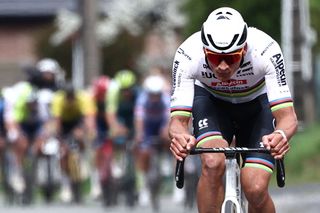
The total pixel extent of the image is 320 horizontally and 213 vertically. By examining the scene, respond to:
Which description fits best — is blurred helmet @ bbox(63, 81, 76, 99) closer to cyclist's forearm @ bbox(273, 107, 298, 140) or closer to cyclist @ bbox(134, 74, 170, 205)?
cyclist @ bbox(134, 74, 170, 205)

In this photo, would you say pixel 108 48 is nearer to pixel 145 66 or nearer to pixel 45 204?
pixel 145 66

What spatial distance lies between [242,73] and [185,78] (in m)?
0.42

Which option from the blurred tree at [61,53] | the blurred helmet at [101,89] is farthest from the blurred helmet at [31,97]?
the blurred tree at [61,53]

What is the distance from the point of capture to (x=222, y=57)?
1042 cm

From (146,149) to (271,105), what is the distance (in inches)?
387

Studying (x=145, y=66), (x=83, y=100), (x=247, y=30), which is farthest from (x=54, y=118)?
(x=145, y=66)

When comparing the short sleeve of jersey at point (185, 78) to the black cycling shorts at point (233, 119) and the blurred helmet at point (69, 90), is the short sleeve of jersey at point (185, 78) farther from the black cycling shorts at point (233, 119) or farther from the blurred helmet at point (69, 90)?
the blurred helmet at point (69, 90)

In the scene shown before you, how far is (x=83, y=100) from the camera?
72.0 feet

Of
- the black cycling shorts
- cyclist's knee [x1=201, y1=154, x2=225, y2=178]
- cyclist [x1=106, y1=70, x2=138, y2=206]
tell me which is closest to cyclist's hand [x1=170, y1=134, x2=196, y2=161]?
cyclist's knee [x1=201, y1=154, x2=225, y2=178]

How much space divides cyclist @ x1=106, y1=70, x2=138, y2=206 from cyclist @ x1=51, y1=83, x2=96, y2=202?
60cm

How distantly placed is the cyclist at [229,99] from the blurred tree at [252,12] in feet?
48.0

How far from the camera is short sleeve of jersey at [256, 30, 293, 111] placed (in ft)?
35.4

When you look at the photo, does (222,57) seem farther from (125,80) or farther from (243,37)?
(125,80)

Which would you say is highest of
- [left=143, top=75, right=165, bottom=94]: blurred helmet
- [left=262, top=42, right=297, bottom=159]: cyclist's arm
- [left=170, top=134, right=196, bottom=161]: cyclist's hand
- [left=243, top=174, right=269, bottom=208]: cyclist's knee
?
[left=143, top=75, right=165, bottom=94]: blurred helmet
